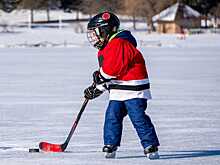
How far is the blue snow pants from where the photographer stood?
5766 mm

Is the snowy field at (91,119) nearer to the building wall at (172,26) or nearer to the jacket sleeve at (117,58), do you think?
the jacket sleeve at (117,58)

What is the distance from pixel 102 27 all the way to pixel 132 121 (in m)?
0.78

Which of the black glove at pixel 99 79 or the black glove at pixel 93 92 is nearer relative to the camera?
the black glove at pixel 99 79

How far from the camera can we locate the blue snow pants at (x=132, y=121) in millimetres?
5766

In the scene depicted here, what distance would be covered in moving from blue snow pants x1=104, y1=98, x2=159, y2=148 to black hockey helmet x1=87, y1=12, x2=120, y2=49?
1.68ft

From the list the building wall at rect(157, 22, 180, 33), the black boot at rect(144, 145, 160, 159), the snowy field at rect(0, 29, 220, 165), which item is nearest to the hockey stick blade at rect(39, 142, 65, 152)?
the snowy field at rect(0, 29, 220, 165)

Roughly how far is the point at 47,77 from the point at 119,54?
34.5 feet

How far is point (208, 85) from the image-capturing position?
1400cm

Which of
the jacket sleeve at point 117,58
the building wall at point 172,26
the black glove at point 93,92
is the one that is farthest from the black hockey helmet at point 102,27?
the building wall at point 172,26

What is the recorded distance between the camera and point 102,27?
5.79 metres

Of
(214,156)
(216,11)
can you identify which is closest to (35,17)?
(216,11)

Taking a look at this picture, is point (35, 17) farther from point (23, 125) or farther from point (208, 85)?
point (23, 125)

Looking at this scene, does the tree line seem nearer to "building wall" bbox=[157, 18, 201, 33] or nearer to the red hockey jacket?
"building wall" bbox=[157, 18, 201, 33]

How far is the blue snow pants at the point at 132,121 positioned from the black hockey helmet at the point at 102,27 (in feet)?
1.68
